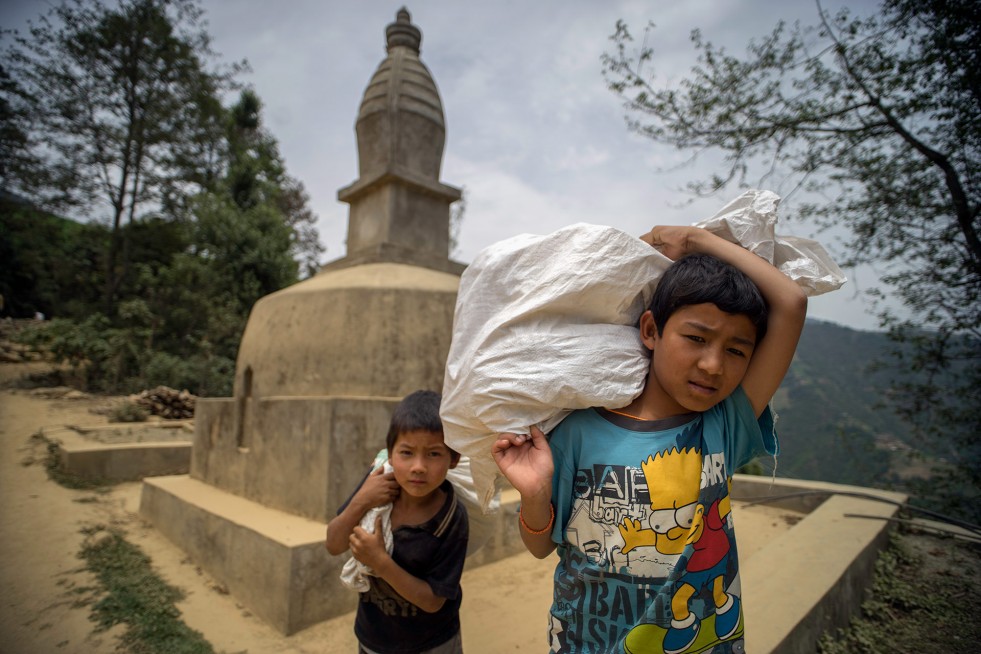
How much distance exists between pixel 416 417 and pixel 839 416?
45.5ft

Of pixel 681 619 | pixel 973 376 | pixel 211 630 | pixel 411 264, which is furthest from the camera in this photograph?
pixel 411 264

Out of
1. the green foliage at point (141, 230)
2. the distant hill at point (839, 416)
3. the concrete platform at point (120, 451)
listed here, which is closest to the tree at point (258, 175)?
the green foliage at point (141, 230)

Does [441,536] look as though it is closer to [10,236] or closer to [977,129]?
[977,129]

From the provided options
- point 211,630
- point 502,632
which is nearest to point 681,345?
point 502,632

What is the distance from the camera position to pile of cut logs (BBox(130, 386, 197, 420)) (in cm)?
966

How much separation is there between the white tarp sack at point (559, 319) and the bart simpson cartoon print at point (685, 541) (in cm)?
19

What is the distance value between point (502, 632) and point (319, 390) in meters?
2.23

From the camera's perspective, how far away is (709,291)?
1.08 meters

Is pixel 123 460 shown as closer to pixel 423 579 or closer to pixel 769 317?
pixel 423 579

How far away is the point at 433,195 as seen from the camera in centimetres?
540

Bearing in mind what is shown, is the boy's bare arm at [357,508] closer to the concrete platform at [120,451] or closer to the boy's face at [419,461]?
the boy's face at [419,461]

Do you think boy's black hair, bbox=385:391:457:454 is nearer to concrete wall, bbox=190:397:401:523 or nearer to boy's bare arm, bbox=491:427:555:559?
boy's bare arm, bbox=491:427:555:559

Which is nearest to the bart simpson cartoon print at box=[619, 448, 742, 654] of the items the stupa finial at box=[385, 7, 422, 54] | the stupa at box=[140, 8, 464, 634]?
the stupa at box=[140, 8, 464, 634]

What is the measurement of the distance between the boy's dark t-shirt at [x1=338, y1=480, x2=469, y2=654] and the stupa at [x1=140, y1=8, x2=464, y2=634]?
1577 millimetres
